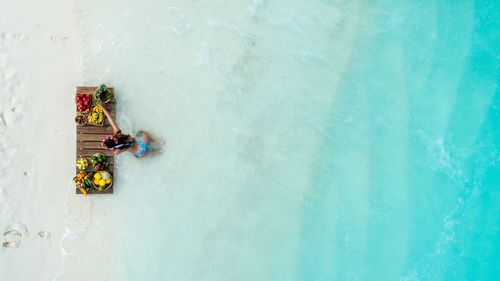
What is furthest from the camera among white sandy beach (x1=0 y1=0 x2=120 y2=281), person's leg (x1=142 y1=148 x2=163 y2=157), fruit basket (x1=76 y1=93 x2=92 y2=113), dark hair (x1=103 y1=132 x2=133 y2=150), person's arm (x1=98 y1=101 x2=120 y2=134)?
person's leg (x1=142 y1=148 x2=163 y2=157)

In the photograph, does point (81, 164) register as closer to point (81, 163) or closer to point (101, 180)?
point (81, 163)

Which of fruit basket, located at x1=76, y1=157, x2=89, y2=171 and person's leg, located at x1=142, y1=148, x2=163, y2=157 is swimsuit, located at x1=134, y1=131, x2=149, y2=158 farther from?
fruit basket, located at x1=76, y1=157, x2=89, y2=171

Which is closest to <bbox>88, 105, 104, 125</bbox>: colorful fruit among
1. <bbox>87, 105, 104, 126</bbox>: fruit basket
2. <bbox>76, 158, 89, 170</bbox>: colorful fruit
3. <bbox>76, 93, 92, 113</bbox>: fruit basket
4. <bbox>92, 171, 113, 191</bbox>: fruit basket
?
<bbox>87, 105, 104, 126</bbox>: fruit basket

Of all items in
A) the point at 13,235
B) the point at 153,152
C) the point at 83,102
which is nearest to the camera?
the point at 83,102

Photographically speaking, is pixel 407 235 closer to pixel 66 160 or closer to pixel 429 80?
pixel 429 80

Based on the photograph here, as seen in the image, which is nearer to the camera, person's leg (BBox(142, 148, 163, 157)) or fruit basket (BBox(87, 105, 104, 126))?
fruit basket (BBox(87, 105, 104, 126))

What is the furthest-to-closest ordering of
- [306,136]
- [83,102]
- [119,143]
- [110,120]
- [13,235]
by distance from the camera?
1. [306,136]
2. [13,235]
3. [83,102]
4. [110,120]
5. [119,143]

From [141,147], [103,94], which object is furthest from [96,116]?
[141,147]
